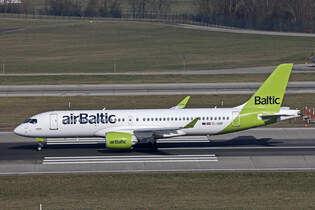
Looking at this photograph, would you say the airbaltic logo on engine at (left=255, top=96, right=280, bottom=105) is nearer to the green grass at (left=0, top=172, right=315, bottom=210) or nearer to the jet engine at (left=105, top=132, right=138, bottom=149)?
the green grass at (left=0, top=172, right=315, bottom=210)

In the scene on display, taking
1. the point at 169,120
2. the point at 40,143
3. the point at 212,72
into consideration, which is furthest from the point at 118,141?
the point at 212,72

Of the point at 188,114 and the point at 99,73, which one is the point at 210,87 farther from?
the point at 188,114

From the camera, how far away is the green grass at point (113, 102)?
192ft

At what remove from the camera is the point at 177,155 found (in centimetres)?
4016

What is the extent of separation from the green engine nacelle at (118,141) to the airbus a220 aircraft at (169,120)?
0.94 m

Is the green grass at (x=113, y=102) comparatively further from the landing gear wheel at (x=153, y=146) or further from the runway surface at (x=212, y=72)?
the runway surface at (x=212, y=72)

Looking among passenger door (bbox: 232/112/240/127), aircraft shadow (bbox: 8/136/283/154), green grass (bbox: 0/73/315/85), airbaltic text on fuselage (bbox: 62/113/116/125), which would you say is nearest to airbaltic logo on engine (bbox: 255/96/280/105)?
passenger door (bbox: 232/112/240/127)

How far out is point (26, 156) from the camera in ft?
132

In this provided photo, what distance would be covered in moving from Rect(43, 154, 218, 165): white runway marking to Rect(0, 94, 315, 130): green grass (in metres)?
17.4

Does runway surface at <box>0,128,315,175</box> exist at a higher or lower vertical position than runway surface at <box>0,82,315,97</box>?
lower

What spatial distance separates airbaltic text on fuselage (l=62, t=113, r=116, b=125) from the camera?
41031 mm

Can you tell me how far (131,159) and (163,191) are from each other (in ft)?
27.9

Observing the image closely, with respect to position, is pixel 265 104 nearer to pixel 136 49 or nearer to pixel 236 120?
pixel 236 120

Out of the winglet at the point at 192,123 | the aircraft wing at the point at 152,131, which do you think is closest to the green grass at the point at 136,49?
the aircraft wing at the point at 152,131
